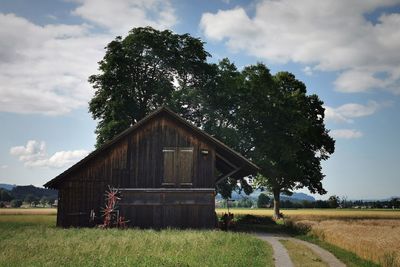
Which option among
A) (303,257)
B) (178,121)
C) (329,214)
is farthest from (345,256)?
(329,214)

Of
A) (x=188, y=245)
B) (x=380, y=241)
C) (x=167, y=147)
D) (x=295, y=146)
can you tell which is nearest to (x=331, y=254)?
(x=380, y=241)

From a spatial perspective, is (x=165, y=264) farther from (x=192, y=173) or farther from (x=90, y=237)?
(x=192, y=173)

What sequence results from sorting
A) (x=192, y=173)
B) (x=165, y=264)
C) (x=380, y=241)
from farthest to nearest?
(x=192, y=173)
(x=380, y=241)
(x=165, y=264)

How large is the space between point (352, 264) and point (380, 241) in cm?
498

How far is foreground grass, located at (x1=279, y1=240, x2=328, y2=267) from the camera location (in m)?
15.7

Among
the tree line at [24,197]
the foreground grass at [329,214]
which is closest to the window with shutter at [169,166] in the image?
the foreground grass at [329,214]

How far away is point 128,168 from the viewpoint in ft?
96.3

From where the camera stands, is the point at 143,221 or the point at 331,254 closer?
the point at 331,254

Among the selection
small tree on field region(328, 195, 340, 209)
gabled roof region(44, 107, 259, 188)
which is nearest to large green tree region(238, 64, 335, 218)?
gabled roof region(44, 107, 259, 188)

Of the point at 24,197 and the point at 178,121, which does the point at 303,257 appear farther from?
the point at 24,197

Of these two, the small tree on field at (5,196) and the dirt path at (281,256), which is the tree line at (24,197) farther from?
the dirt path at (281,256)

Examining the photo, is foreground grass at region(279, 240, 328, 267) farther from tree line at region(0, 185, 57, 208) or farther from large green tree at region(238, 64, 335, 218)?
tree line at region(0, 185, 57, 208)

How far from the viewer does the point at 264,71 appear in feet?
150

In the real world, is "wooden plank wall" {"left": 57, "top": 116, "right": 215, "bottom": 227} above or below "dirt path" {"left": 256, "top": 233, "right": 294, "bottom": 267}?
above
